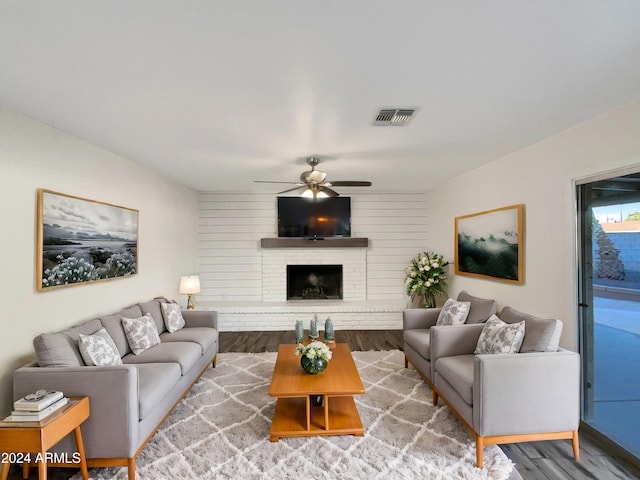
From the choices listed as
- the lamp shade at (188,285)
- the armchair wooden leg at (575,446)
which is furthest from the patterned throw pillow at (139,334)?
the armchair wooden leg at (575,446)

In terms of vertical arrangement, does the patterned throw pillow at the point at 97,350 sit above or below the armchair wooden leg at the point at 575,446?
above

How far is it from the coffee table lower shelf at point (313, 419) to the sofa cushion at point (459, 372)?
0.84 m

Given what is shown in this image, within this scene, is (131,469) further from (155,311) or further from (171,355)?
(155,311)

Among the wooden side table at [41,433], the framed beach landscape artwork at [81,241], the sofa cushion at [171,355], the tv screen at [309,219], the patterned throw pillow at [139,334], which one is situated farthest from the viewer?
the tv screen at [309,219]

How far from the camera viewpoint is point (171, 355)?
3014 mm

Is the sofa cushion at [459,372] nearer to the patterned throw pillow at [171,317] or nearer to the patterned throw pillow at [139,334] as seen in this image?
the patterned throw pillow at [139,334]

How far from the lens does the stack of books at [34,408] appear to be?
71.6 inches

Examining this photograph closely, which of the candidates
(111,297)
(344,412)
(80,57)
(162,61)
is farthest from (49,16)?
(344,412)

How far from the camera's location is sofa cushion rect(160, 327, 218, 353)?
354 centimetres

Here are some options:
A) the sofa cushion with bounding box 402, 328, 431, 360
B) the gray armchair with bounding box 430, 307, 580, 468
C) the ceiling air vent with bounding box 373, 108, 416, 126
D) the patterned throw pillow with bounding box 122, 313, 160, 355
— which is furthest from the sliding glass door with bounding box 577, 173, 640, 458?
the patterned throw pillow with bounding box 122, 313, 160, 355

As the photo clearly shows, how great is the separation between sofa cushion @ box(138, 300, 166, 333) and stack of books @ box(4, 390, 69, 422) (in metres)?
1.76

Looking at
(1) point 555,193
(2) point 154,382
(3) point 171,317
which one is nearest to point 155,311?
(3) point 171,317

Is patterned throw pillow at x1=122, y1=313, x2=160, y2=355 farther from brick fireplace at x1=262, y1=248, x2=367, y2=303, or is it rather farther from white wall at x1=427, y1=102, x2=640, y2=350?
white wall at x1=427, y1=102, x2=640, y2=350

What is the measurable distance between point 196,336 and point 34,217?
75.1 inches
